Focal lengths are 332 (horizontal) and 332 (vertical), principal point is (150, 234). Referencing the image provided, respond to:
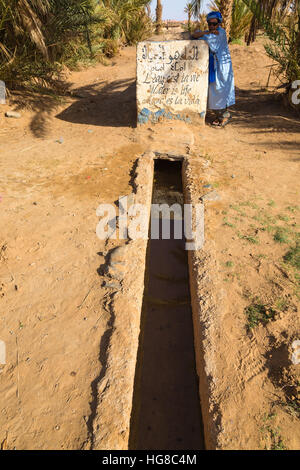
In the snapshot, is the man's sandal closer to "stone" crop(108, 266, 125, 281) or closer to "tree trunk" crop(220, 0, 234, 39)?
"tree trunk" crop(220, 0, 234, 39)

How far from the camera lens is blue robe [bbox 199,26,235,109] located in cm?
518

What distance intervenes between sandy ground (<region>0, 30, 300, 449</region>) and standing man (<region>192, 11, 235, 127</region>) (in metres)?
0.35

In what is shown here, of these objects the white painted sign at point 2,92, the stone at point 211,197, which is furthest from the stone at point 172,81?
the white painted sign at point 2,92

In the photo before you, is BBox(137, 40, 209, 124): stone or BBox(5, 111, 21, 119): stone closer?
BBox(137, 40, 209, 124): stone

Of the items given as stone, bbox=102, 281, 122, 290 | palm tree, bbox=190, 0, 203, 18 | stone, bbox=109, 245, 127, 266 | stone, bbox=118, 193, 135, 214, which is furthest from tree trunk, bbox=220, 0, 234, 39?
stone, bbox=102, 281, 122, 290

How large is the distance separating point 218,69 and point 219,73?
2.5 inches

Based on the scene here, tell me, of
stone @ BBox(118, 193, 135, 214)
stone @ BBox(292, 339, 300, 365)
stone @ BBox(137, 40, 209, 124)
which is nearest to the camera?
stone @ BBox(292, 339, 300, 365)

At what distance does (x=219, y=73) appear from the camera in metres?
5.39

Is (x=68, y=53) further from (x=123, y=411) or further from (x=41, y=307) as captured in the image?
(x=123, y=411)

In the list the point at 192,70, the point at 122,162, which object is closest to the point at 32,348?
the point at 122,162

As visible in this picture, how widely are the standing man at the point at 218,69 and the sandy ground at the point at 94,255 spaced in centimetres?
35

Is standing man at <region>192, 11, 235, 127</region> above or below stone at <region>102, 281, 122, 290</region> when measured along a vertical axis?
above

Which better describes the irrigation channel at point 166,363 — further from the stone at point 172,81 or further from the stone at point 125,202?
the stone at point 172,81
